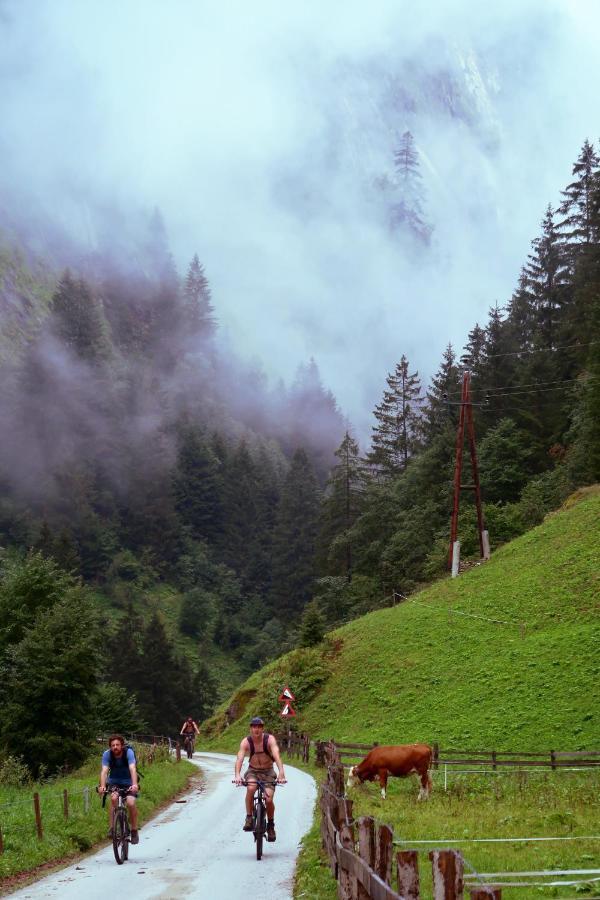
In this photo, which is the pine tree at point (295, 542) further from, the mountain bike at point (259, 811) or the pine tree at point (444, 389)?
the mountain bike at point (259, 811)

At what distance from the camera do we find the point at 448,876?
5.75 m

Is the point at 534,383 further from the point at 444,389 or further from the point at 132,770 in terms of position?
the point at 132,770

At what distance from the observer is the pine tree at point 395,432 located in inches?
4070

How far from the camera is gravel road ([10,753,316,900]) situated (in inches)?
442

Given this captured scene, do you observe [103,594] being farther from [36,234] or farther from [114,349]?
[36,234]

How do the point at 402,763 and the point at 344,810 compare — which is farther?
the point at 402,763

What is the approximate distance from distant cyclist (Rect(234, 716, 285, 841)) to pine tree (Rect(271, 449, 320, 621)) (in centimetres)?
10623

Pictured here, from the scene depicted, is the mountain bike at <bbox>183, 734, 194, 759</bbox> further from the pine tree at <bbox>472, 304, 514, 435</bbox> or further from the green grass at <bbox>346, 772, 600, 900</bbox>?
the pine tree at <bbox>472, 304, 514, 435</bbox>

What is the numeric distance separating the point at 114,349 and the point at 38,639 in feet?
482

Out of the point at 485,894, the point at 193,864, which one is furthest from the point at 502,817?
the point at 485,894

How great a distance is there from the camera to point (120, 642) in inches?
3396

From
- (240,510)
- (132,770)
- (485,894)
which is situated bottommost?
(132,770)

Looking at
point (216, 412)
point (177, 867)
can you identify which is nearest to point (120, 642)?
point (177, 867)

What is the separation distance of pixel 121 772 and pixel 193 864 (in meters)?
2.27
